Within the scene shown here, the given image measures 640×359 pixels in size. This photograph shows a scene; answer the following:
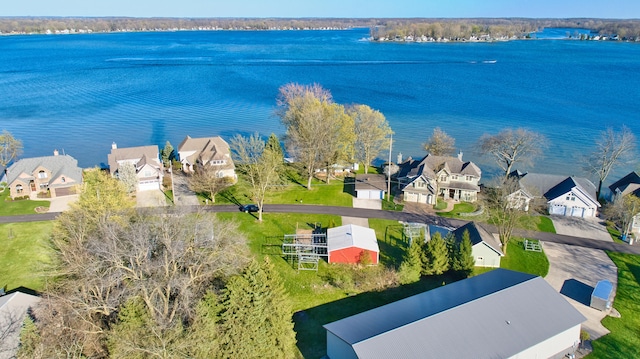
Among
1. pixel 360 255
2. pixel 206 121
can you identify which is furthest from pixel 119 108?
pixel 360 255

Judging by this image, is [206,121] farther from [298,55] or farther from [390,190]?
[298,55]

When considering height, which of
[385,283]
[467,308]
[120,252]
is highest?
[120,252]

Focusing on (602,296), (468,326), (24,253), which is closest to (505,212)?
(602,296)

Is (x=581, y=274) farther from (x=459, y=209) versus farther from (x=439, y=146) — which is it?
(x=439, y=146)

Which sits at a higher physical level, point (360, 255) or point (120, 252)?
point (120, 252)

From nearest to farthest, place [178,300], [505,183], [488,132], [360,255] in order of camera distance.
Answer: [178,300] → [360,255] → [505,183] → [488,132]

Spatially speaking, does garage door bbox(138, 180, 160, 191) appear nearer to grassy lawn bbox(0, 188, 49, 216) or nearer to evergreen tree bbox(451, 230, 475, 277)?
grassy lawn bbox(0, 188, 49, 216)
